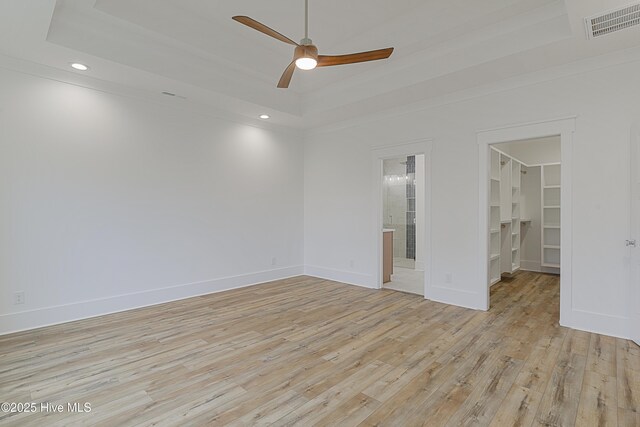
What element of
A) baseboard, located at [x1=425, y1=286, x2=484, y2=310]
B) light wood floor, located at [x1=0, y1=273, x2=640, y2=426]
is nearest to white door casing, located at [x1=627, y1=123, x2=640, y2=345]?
light wood floor, located at [x1=0, y1=273, x2=640, y2=426]

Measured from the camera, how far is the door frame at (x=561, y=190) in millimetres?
3467

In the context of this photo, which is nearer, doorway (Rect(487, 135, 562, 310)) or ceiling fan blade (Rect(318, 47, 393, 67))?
ceiling fan blade (Rect(318, 47, 393, 67))

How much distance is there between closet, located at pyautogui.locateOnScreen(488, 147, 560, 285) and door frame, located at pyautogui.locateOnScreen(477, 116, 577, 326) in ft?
4.04

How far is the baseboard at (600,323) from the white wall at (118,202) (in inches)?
173

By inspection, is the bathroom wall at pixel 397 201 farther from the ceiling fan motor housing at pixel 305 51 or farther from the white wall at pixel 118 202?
the ceiling fan motor housing at pixel 305 51

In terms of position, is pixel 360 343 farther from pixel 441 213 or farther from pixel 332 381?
pixel 441 213

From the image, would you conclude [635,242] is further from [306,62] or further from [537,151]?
[537,151]

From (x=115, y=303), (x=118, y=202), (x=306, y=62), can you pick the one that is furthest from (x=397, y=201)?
(x=115, y=303)

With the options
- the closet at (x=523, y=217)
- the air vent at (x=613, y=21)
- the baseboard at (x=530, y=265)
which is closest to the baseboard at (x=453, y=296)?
the closet at (x=523, y=217)

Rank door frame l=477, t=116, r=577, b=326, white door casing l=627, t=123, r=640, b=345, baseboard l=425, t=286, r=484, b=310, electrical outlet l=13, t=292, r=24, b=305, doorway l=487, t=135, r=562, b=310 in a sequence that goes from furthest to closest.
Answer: doorway l=487, t=135, r=562, b=310 → baseboard l=425, t=286, r=484, b=310 → door frame l=477, t=116, r=577, b=326 → electrical outlet l=13, t=292, r=24, b=305 → white door casing l=627, t=123, r=640, b=345

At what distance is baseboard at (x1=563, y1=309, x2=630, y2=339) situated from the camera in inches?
124

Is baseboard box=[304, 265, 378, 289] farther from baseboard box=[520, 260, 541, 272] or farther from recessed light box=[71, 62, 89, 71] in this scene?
recessed light box=[71, 62, 89, 71]

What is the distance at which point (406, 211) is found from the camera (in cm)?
739

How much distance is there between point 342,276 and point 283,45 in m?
3.83
